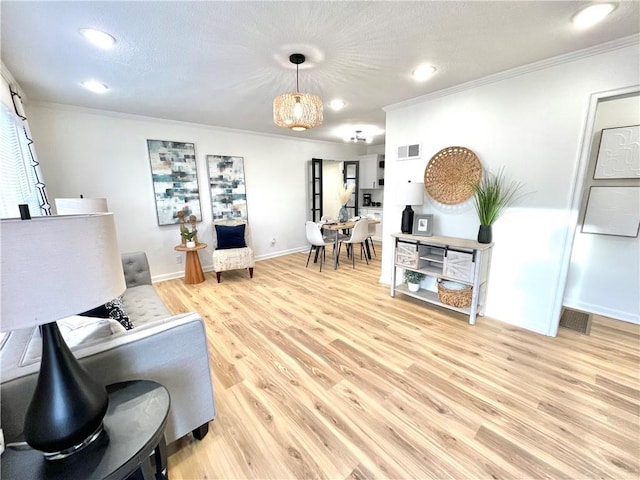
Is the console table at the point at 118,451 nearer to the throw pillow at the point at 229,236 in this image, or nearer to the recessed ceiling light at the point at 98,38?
the recessed ceiling light at the point at 98,38

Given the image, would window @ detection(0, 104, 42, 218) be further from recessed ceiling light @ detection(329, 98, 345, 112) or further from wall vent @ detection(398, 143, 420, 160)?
wall vent @ detection(398, 143, 420, 160)

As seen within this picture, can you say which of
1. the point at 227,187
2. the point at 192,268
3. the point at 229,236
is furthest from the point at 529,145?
the point at 192,268

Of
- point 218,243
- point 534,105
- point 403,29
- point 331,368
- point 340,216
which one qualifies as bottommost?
point 331,368

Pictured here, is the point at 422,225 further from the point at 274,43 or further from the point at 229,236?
the point at 229,236

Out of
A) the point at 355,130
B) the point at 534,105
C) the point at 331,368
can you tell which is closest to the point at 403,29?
the point at 534,105

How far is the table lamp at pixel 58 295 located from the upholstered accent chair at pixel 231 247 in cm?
315

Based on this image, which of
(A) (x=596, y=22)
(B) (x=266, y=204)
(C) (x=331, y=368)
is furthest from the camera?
(B) (x=266, y=204)

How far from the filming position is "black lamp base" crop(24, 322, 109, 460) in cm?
77

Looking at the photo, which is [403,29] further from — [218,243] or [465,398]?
[218,243]

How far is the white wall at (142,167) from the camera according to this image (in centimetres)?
325

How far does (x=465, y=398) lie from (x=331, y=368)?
94cm

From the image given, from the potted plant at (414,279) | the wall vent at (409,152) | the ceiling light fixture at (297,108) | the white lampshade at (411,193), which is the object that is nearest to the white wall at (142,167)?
the ceiling light fixture at (297,108)

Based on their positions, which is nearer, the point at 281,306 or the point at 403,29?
the point at 403,29

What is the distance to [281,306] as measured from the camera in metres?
3.17
